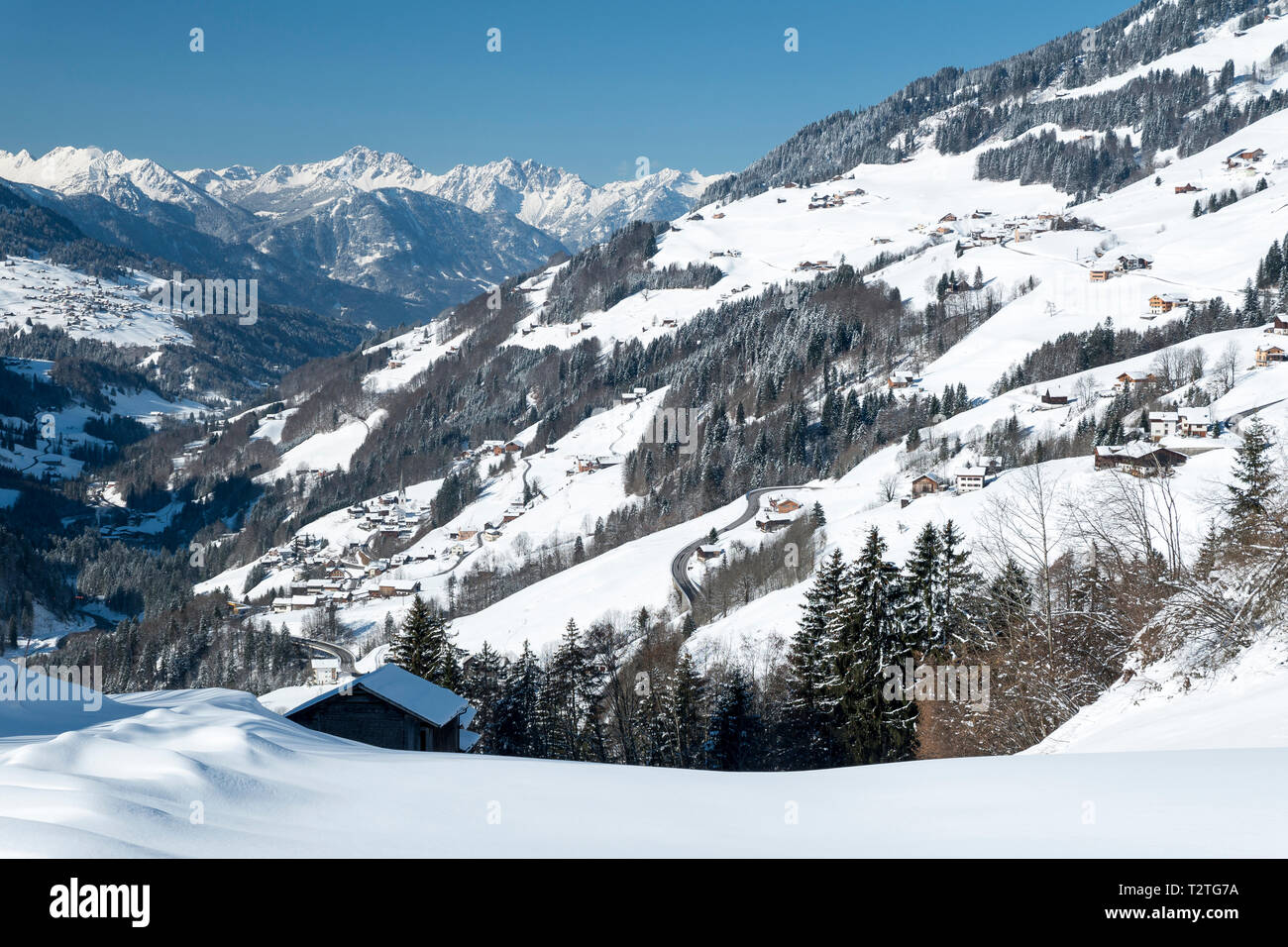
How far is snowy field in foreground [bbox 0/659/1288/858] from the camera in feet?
15.4

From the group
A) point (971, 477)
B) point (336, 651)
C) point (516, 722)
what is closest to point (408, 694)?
point (516, 722)

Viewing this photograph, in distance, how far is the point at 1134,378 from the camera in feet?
336

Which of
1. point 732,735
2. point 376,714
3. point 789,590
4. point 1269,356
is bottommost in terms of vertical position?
point 732,735

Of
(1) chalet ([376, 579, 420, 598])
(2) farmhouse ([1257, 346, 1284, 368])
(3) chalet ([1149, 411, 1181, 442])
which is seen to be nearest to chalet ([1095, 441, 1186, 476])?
(3) chalet ([1149, 411, 1181, 442])

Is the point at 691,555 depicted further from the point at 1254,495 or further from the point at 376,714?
the point at 1254,495

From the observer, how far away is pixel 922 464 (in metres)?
90.4

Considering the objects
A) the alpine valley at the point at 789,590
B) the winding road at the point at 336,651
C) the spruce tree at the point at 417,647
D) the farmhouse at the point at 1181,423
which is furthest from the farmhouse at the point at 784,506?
the spruce tree at the point at 417,647

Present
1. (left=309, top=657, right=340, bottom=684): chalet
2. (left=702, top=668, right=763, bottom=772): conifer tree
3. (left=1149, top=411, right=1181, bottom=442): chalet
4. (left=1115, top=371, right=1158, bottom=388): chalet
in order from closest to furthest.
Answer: (left=702, top=668, right=763, bottom=772): conifer tree
(left=309, top=657, right=340, bottom=684): chalet
(left=1149, top=411, right=1181, bottom=442): chalet
(left=1115, top=371, right=1158, bottom=388): chalet

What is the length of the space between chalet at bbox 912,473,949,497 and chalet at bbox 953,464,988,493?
1.48 m

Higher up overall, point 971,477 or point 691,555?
point 971,477

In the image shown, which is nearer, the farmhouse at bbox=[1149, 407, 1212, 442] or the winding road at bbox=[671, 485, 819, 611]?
the winding road at bbox=[671, 485, 819, 611]

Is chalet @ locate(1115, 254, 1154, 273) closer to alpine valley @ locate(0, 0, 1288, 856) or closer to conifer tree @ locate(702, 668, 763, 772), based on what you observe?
alpine valley @ locate(0, 0, 1288, 856)

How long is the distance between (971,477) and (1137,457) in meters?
15.5
